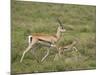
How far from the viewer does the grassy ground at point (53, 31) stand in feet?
7.86

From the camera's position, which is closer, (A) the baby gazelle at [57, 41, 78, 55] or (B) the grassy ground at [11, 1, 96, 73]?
(B) the grassy ground at [11, 1, 96, 73]

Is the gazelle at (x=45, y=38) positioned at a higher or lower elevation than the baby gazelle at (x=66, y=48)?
higher

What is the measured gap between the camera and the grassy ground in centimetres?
240

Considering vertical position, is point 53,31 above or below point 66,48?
above

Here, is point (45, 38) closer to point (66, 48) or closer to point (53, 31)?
point (53, 31)

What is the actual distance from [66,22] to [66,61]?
0.48 m

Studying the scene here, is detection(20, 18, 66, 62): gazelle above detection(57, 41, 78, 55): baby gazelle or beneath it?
above

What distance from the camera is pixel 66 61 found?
2.58 m

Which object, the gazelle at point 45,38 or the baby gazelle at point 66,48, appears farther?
the baby gazelle at point 66,48

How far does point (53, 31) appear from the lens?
8.33ft

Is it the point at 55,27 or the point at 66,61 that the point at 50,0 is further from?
the point at 66,61

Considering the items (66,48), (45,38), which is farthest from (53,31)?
(66,48)
